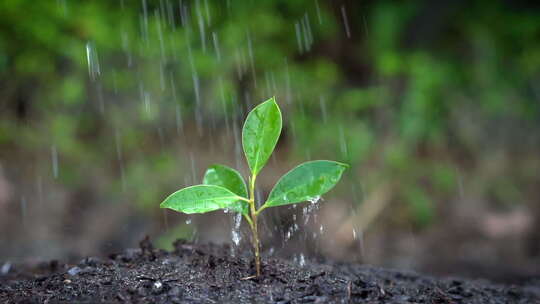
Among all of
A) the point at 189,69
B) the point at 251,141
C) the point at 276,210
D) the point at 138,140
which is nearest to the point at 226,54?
the point at 189,69

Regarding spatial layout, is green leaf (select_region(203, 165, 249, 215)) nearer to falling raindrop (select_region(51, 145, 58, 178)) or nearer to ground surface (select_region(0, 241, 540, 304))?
ground surface (select_region(0, 241, 540, 304))

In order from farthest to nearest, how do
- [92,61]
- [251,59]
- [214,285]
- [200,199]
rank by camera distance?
[251,59] < [92,61] < [214,285] < [200,199]

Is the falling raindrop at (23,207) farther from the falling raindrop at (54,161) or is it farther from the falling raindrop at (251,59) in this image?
the falling raindrop at (251,59)

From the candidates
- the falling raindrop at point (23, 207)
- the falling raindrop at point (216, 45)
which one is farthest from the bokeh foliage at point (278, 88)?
the falling raindrop at point (23, 207)

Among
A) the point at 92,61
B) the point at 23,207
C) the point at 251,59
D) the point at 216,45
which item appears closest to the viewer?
the point at 92,61

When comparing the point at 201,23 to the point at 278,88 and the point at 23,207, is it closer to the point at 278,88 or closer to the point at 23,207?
the point at 278,88

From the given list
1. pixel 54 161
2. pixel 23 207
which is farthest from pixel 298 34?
pixel 23 207

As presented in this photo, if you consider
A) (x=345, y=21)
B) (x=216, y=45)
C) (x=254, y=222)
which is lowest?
(x=254, y=222)

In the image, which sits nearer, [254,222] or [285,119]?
[254,222]
